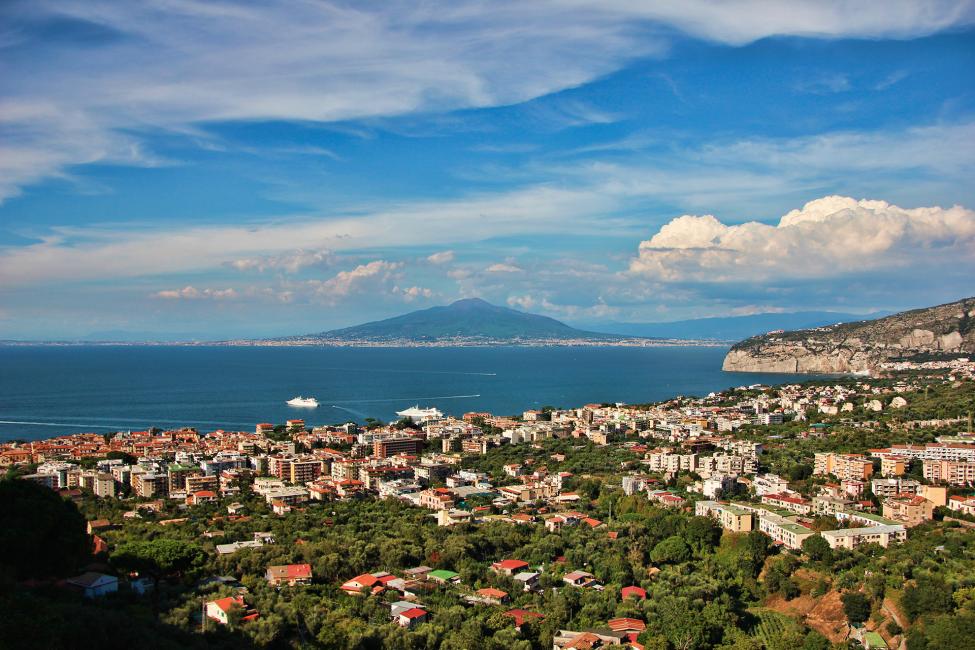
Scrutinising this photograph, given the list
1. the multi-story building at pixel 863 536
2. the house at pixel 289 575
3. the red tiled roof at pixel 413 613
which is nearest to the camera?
the red tiled roof at pixel 413 613

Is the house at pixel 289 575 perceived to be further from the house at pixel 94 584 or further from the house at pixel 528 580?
the house at pixel 528 580

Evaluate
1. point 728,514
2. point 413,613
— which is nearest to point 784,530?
point 728,514

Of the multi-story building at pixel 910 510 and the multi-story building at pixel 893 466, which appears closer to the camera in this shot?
the multi-story building at pixel 910 510

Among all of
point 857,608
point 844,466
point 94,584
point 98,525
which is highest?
point 94,584

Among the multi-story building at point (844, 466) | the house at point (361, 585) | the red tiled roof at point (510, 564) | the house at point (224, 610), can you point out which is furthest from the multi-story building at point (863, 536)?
the house at point (224, 610)

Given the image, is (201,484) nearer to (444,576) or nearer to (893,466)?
(444,576)

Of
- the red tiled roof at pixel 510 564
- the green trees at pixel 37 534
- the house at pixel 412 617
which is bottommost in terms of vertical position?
the red tiled roof at pixel 510 564

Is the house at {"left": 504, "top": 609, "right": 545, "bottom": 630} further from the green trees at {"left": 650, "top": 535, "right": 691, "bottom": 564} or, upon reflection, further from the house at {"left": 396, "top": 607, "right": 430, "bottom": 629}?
the green trees at {"left": 650, "top": 535, "right": 691, "bottom": 564}
